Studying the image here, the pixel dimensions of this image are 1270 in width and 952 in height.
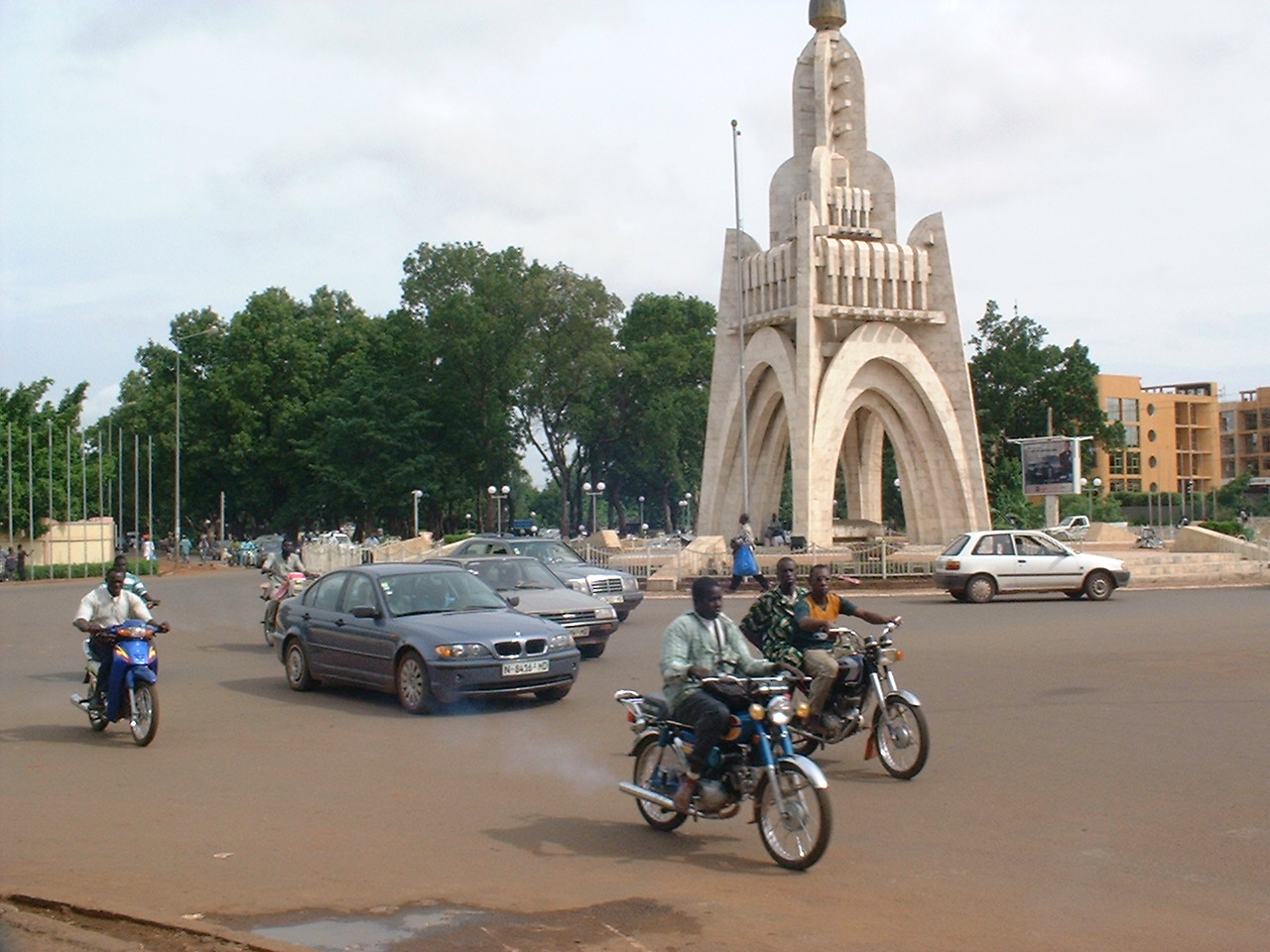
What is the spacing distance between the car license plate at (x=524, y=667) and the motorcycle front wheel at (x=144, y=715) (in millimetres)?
3094

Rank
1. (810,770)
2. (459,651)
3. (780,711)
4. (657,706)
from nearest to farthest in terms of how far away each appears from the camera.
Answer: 1. (810,770)
2. (780,711)
3. (657,706)
4. (459,651)

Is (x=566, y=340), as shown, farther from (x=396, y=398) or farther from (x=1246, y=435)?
(x=1246, y=435)

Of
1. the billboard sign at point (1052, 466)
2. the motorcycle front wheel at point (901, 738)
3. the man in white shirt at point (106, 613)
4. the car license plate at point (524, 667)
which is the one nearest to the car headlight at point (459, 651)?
the car license plate at point (524, 667)

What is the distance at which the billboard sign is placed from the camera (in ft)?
140

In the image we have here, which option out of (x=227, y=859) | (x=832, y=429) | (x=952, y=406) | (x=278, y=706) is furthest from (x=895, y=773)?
(x=952, y=406)

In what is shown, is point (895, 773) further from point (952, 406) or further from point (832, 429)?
point (952, 406)

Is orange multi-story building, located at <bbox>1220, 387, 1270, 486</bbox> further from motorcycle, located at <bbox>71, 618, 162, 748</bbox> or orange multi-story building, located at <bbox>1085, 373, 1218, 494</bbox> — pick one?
motorcycle, located at <bbox>71, 618, 162, 748</bbox>

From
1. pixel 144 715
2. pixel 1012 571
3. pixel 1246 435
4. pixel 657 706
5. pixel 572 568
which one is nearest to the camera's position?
pixel 657 706

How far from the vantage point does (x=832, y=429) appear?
37531 millimetres

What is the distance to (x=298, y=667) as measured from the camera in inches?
559

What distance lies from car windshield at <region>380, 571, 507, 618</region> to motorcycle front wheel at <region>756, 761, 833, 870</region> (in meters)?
6.95

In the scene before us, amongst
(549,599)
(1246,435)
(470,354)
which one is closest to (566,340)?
(470,354)

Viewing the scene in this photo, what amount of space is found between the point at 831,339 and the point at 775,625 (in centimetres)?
2969

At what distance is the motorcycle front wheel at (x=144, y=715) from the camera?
10641 mm
